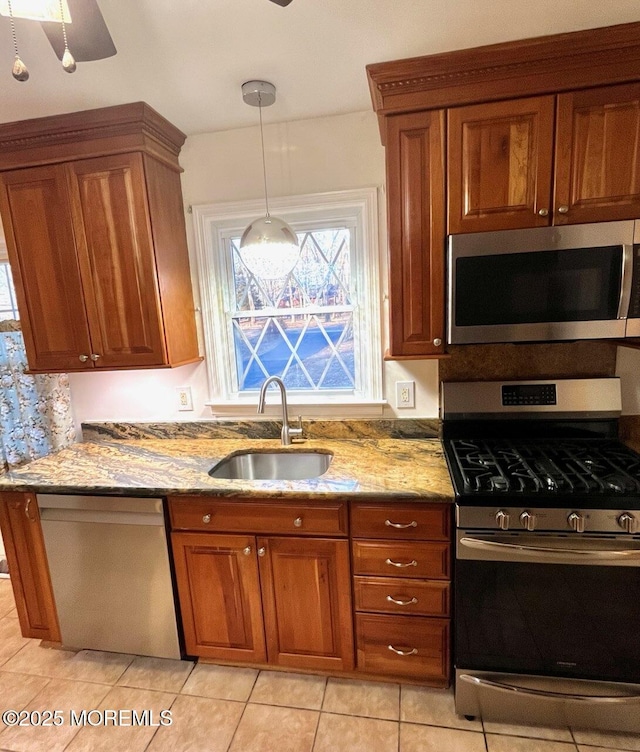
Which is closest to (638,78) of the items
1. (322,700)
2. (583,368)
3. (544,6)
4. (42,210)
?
(544,6)

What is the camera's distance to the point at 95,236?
1827 mm

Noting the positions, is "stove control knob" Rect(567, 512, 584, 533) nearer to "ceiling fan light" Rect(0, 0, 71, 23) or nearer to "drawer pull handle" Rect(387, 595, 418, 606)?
"drawer pull handle" Rect(387, 595, 418, 606)

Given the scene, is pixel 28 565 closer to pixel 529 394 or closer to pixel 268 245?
pixel 268 245

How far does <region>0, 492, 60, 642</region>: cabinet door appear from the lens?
1.76 meters

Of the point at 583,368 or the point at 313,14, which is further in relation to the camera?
the point at 583,368

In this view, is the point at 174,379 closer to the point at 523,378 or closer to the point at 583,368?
the point at 523,378

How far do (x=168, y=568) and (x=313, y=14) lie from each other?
2.02 m

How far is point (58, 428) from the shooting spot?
229cm

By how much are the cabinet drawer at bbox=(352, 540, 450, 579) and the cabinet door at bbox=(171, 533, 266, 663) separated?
0.43 meters

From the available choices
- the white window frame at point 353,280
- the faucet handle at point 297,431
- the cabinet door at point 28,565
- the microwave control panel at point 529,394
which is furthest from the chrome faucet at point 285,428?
the cabinet door at point 28,565

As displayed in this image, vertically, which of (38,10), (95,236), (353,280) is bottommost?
(353,280)

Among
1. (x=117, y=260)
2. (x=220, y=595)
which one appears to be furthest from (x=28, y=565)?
(x=117, y=260)

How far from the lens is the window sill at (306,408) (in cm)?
205

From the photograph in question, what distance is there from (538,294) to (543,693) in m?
1.40
